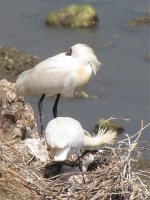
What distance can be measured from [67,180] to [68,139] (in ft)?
1.50

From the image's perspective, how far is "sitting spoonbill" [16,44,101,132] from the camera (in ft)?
43.9

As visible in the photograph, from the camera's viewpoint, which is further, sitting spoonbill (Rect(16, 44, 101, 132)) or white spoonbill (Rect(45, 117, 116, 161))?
sitting spoonbill (Rect(16, 44, 101, 132))

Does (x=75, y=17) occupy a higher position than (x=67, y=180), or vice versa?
(x=67, y=180)

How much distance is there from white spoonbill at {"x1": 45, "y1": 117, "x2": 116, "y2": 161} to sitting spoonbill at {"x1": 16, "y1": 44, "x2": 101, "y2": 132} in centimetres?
185

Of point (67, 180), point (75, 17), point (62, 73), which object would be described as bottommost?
point (75, 17)

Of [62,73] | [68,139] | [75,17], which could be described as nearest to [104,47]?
[75,17]

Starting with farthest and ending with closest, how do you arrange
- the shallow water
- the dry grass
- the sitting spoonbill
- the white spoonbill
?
the shallow water → the sitting spoonbill → the white spoonbill → the dry grass

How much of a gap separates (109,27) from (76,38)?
1.25 m

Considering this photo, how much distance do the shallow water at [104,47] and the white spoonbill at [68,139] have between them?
5.33 meters

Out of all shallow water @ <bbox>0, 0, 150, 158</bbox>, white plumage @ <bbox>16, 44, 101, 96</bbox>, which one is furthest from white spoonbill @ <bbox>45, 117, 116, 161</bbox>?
shallow water @ <bbox>0, 0, 150, 158</bbox>

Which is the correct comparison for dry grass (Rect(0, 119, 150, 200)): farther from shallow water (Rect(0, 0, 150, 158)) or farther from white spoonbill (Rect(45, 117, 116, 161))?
shallow water (Rect(0, 0, 150, 158))

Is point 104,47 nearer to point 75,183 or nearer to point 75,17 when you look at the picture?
point 75,17

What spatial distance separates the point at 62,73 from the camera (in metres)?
13.6

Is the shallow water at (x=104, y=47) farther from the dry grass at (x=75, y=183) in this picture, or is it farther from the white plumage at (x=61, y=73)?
the dry grass at (x=75, y=183)
